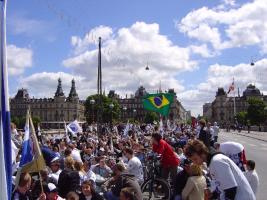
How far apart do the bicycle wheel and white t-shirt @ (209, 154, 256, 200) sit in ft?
20.9

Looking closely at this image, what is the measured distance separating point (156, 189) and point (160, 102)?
9761 mm

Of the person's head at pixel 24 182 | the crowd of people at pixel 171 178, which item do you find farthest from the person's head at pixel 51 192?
the person's head at pixel 24 182

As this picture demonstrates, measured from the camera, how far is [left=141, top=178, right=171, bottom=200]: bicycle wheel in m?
11.7

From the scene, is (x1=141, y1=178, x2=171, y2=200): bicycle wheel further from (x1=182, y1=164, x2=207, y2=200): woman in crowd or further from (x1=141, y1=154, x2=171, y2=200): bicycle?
(x1=182, y1=164, x2=207, y2=200): woman in crowd

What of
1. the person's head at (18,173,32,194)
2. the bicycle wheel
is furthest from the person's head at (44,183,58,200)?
the bicycle wheel

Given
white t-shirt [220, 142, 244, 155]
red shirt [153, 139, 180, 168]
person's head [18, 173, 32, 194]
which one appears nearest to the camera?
white t-shirt [220, 142, 244, 155]

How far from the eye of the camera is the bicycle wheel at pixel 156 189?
1167 centimetres

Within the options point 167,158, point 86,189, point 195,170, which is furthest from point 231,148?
point 167,158

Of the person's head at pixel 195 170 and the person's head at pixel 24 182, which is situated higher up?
the person's head at pixel 195 170

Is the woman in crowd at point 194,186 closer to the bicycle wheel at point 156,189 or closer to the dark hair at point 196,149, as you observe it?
the dark hair at point 196,149

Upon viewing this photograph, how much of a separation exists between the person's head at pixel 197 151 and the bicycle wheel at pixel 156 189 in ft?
20.5

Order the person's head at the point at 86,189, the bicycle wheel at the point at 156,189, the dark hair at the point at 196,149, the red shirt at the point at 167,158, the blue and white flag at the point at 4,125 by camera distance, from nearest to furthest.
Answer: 1. the blue and white flag at the point at 4,125
2. the dark hair at the point at 196,149
3. the person's head at the point at 86,189
4. the bicycle wheel at the point at 156,189
5. the red shirt at the point at 167,158

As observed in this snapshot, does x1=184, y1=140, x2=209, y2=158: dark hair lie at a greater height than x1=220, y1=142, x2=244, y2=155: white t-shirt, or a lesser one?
greater

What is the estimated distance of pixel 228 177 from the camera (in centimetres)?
526
